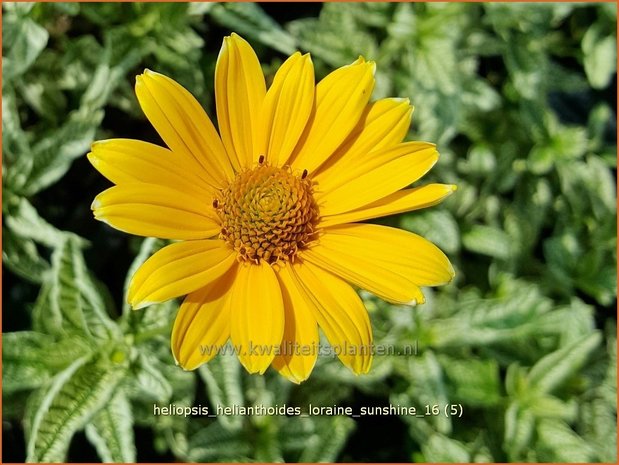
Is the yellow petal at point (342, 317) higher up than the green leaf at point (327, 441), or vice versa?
the yellow petal at point (342, 317)

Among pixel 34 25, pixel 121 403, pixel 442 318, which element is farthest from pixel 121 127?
pixel 442 318

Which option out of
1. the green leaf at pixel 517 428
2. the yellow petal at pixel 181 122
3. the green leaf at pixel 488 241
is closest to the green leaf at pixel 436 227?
the green leaf at pixel 488 241

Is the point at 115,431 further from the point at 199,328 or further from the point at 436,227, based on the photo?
the point at 436,227

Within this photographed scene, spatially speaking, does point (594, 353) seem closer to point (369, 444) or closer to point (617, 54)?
point (369, 444)

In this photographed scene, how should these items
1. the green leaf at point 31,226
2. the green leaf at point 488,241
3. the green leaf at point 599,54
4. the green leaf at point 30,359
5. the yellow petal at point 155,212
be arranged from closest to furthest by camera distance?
the yellow petal at point 155,212 < the green leaf at point 30,359 < the green leaf at point 31,226 < the green leaf at point 488,241 < the green leaf at point 599,54

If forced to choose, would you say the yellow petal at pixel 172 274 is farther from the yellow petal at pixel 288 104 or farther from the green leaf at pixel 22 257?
the green leaf at pixel 22 257

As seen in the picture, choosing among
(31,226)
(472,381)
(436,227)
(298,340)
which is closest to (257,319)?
(298,340)
